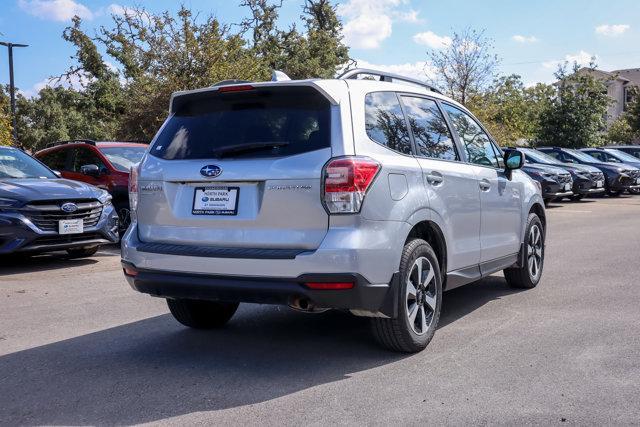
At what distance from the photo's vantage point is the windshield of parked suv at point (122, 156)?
1145cm

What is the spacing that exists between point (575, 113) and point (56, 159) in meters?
26.5

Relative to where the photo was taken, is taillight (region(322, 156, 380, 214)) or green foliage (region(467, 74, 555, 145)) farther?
green foliage (region(467, 74, 555, 145))

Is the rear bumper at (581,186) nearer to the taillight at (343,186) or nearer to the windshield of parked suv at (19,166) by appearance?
the windshield of parked suv at (19,166)

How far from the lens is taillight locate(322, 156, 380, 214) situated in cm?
419

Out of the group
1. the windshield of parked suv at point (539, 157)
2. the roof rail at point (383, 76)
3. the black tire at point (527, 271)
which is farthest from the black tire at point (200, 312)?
the windshield of parked suv at point (539, 157)

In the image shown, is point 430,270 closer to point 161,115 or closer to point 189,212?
point 189,212

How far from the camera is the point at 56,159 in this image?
12.5 metres

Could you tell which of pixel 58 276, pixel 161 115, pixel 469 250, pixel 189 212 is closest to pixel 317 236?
pixel 189 212

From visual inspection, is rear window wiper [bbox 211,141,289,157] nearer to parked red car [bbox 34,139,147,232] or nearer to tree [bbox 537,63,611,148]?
parked red car [bbox 34,139,147,232]

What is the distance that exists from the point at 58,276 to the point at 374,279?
5591mm

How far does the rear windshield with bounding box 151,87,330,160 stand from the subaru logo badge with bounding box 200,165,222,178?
11cm

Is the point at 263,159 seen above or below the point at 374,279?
above

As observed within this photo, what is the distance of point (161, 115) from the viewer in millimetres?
18016

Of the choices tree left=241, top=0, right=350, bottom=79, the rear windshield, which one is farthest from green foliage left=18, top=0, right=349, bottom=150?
the rear windshield
